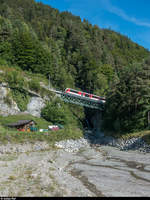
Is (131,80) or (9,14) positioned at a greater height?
(9,14)

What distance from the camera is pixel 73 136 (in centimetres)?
3881

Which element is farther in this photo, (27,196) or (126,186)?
(126,186)

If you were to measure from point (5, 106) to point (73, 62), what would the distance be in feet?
154

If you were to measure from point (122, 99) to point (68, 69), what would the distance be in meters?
43.7

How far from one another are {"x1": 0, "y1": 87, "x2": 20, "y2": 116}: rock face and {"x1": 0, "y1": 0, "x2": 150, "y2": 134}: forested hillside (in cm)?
1631

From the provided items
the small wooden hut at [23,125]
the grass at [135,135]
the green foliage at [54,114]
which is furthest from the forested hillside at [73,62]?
the small wooden hut at [23,125]

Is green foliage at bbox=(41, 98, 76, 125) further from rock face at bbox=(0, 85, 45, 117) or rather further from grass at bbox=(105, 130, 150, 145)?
grass at bbox=(105, 130, 150, 145)

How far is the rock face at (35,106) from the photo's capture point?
148 feet

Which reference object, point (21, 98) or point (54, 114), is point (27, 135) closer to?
point (54, 114)

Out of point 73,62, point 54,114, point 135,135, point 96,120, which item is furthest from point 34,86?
point 73,62

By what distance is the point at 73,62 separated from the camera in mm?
80500

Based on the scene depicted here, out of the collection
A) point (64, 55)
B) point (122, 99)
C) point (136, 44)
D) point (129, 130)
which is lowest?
point (129, 130)

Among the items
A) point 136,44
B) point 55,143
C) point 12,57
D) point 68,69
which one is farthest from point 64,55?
point 136,44

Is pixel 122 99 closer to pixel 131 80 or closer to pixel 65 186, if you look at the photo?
pixel 131 80
